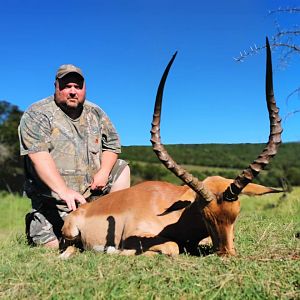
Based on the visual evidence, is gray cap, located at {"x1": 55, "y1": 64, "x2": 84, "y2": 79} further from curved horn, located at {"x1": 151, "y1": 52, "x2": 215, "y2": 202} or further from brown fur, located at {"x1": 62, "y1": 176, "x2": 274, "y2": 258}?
curved horn, located at {"x1": 151, "y1": 52, "x2": 215, "y2": 202}

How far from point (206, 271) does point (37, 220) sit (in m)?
4.21

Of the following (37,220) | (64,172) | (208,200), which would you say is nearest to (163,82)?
(208,200)

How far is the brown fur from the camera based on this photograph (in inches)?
209

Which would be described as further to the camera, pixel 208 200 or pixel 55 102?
pixel 55 102

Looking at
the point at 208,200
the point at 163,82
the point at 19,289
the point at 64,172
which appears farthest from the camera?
the point at 64,172

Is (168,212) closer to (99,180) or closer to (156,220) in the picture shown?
(156,220)

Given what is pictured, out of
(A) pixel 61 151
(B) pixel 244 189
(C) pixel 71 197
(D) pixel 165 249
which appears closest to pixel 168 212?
(D) pixel 165 249

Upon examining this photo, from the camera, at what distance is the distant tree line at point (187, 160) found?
31.1m

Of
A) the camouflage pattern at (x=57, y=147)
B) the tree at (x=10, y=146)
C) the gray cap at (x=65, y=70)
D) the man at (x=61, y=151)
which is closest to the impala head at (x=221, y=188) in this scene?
the man at (x=61, y=151)

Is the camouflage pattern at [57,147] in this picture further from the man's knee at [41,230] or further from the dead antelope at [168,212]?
the dead antelope at [168,212]

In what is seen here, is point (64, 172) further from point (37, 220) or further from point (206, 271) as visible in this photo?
point (206, 271)

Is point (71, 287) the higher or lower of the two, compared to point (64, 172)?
lower

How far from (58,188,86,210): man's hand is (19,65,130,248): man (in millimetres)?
51

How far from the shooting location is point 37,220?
7.82 metres
